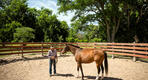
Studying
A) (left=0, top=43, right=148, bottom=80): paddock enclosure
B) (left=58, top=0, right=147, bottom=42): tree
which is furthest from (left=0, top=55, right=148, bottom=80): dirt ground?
(left=58, top=0, right=147, bottom=42): tree

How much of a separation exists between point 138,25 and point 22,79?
57.2ft

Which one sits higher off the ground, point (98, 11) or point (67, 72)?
point (98, 11)

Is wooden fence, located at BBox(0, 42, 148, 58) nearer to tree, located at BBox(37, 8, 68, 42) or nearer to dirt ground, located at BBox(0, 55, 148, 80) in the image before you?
dirt ground, located at BBox(0, 55, 148, 80)

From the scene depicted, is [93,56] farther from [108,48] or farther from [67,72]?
[108,48]

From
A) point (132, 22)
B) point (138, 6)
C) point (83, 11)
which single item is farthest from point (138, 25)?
point (83, 11)

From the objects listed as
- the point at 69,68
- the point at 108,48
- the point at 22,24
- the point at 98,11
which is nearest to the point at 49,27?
the point at 22,24

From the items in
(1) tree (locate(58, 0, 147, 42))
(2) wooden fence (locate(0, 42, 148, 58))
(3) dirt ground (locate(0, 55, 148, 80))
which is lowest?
(3) dirt ground (locate(0, 55, 148, 80))

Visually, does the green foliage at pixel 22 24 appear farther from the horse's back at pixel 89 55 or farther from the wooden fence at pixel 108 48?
the horse's back at pixel 89 55

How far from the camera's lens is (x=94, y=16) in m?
15.2

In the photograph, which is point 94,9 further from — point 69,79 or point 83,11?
point 69,79

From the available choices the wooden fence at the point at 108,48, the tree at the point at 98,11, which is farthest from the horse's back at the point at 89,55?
the tree at the point at 98,11

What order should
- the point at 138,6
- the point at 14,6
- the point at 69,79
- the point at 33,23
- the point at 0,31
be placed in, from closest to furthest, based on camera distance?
the point at 69,79
the point at 138,6
the point at 0,31
the point at 14,6
the point at 33,23

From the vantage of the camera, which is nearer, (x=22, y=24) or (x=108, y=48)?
(x=108, y=48)

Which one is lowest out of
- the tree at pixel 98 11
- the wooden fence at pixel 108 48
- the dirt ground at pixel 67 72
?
the dirt ground at pixel 67 72
